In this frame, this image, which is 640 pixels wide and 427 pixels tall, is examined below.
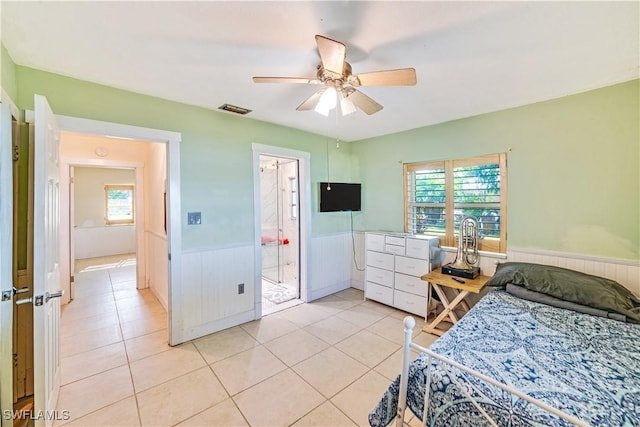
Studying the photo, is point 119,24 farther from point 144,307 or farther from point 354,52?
point 144,307

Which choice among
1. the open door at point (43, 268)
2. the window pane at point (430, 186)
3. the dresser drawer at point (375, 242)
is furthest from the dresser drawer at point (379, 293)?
the open door at point (43, 268)

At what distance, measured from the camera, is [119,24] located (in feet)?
4.73

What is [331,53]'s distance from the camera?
138 cm

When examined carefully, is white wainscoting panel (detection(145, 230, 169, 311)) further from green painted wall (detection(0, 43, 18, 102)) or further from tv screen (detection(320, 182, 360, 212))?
tv screen (detection(320, 182, 360, 212))

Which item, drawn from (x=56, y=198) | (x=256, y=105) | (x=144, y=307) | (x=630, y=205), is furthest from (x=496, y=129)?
(x=144, y=307)

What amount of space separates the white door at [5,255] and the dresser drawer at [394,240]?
3.30 m

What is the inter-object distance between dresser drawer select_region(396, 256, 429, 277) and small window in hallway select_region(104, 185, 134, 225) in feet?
24.7

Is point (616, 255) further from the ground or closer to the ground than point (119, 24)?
closer to the ground

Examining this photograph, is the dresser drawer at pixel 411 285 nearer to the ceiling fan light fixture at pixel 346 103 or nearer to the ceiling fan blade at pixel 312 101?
the ceiling fan light fixture at pixel 346 103

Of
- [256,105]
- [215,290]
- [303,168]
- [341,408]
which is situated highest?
[256,105]

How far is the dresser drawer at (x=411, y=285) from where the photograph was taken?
309cm

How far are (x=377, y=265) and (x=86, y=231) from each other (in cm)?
753

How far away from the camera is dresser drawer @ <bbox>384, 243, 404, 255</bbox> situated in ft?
10.8

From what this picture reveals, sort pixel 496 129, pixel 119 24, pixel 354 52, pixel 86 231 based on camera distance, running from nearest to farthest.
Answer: pixel 119 24, pixel 354 52, pixel 496 129, pixel 86 231
